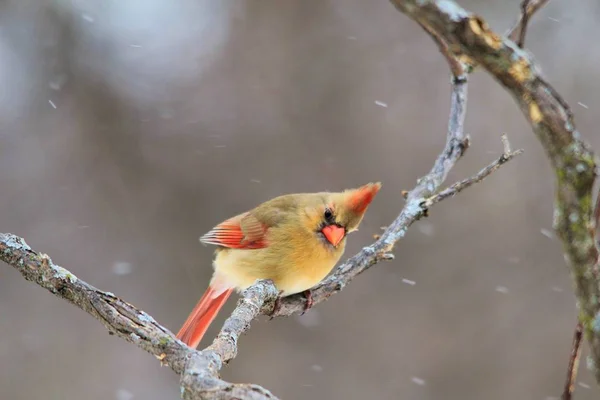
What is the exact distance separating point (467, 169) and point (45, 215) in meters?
2.73

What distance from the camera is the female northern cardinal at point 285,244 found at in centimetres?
217

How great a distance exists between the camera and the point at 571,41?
15.6ft

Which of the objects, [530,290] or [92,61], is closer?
[530,290]

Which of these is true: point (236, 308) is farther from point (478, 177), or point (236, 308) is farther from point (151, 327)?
point (478, 177)

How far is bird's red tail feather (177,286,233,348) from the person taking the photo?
2.37m

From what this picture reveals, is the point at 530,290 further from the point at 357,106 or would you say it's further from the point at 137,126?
the point at 137,126

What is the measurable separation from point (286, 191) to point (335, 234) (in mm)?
2225

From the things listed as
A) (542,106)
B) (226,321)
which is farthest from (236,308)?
(542,106)

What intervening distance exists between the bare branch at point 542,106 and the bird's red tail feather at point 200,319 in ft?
5.52

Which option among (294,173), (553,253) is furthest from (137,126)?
(553,253)

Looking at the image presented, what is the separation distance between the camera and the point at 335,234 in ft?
7.35

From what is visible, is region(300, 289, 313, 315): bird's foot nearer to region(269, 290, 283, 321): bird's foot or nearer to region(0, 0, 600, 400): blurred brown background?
region(269, 290, 283, 321): bird's foot

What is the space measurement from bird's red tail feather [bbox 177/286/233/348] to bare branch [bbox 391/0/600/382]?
1.68m

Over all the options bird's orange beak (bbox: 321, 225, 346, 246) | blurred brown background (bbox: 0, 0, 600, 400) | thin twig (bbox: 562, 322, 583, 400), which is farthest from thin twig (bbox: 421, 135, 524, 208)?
blurred brown background (bbox: 0, 0, 600, 400)
